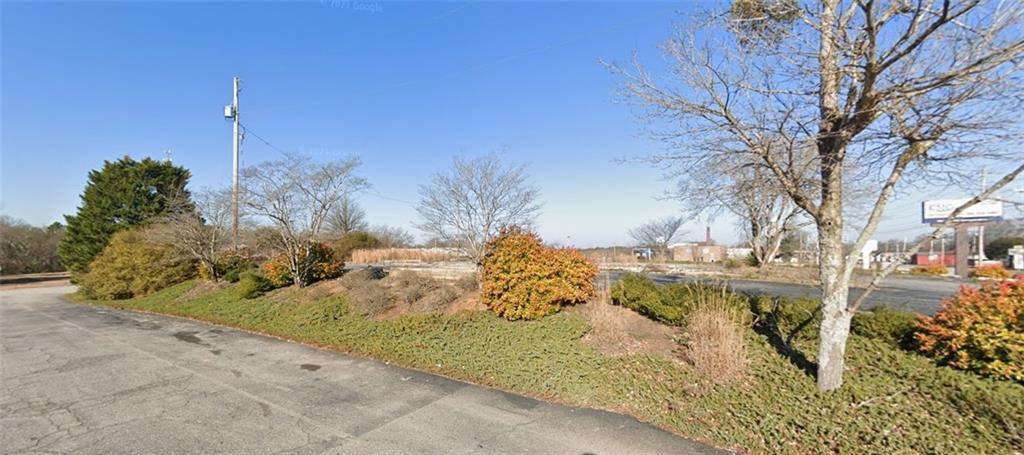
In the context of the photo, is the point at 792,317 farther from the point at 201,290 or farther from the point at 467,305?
the point at 201,290

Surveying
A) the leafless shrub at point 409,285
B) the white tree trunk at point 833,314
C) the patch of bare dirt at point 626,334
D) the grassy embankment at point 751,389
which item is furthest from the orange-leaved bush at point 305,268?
the white tree trunk at point 833,314

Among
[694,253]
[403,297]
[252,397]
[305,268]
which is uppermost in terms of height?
[305,268]

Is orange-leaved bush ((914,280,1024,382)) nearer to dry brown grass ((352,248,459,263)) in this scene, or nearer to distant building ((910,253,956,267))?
dry brown grass ((352,248,459,263))

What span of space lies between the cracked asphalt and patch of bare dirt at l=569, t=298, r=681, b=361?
183 cm

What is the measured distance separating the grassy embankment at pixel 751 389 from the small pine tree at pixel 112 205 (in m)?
17.6

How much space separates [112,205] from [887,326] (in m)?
27.5

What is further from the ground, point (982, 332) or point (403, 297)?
point (982, 332)

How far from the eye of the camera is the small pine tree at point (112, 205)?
58.2 ft

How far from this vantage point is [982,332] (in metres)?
4.28

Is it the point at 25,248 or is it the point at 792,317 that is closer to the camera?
the point at 792,317

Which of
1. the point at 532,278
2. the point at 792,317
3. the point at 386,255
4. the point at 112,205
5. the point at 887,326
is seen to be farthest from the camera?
the point at 386,255

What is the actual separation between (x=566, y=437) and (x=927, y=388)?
393 centimetres

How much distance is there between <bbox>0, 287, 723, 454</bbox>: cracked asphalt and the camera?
3.53m

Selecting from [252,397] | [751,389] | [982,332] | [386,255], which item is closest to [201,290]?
[252,397]
